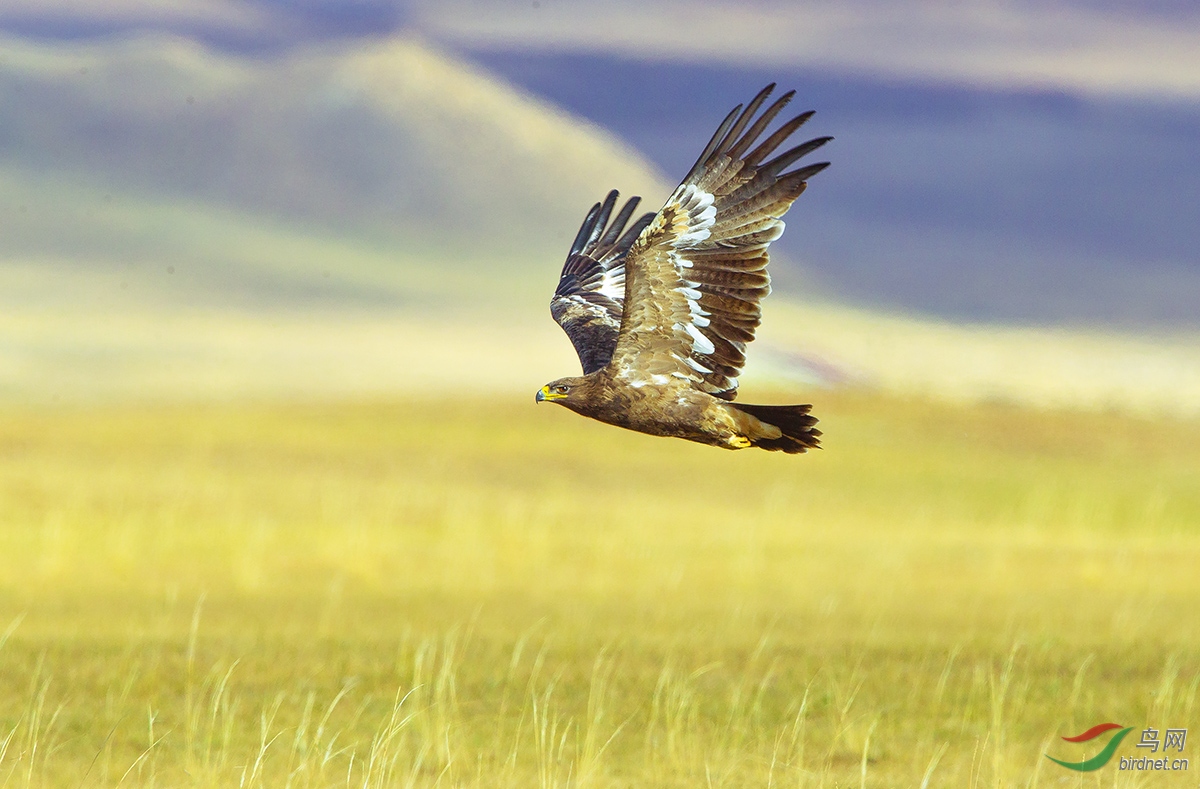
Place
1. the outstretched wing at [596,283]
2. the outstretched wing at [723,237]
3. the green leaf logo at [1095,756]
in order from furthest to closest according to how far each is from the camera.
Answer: the green leaf logo at [1095,756] < the outstretched wing at [596,283] < the outstretched wing at [723,237]

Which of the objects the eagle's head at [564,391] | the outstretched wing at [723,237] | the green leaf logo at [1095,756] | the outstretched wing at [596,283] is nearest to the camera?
the eagle's head at [564,391]

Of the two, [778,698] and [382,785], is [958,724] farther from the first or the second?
[382,785]

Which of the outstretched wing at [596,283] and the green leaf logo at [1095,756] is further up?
the outstretched wing at [596,283]

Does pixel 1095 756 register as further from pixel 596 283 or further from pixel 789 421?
pixel 789 421

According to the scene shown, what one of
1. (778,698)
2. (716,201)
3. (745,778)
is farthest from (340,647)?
(716,201)

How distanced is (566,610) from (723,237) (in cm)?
1356

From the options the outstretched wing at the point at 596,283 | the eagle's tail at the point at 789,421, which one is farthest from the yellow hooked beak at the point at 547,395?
the outstretched wing at the point at 596,283

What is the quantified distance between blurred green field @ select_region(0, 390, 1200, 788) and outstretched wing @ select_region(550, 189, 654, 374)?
331 centimetres

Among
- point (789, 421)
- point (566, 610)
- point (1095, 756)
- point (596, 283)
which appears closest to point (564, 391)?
point (789, 421)

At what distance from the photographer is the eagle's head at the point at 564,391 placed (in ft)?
23.5

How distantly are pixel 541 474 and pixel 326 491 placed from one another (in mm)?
6316

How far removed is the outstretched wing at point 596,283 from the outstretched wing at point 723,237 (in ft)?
5.08

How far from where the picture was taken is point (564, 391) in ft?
23.6

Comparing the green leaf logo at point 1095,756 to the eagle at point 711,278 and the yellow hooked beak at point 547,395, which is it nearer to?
the eagle at point 711,278
